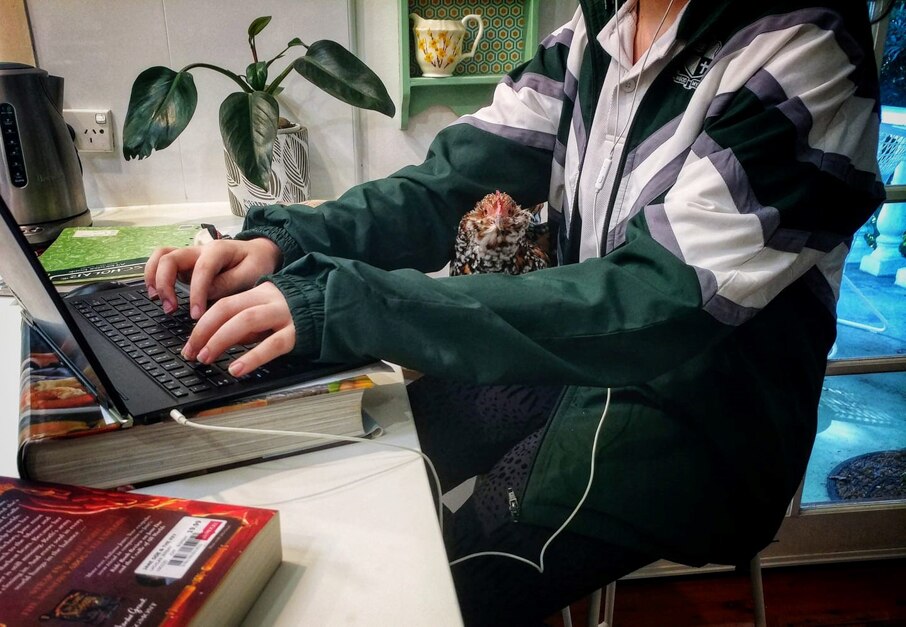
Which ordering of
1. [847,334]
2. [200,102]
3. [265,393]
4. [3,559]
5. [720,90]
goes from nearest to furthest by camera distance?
[3,559], [265,393], [720,90], [200,102], [847,334]

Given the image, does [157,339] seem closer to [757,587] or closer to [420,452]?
[420,452]

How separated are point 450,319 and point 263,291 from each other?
16cm

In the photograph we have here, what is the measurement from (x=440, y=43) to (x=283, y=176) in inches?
15.4

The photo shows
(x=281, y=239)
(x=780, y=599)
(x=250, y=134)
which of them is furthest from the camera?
(x=780, y=599)

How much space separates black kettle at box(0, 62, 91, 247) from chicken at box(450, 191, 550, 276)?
786 mm

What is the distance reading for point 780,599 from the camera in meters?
1.49

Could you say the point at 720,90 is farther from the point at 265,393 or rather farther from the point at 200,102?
the point at 200,102

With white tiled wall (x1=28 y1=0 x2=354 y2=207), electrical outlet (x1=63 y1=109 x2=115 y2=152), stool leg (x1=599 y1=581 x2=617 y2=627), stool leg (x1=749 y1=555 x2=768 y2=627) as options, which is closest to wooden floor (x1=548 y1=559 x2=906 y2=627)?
stool leg (x1=599 y1=581 x2=617 y2=627)

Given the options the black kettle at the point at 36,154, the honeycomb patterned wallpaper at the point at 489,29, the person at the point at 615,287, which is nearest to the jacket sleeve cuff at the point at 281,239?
the person at the point at 615,287

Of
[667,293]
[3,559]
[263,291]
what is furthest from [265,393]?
[667,293]

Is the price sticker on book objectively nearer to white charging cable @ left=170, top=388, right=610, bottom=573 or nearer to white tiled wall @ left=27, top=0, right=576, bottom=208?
white charging cable @ left=170, top=388, right=610, bottom=573

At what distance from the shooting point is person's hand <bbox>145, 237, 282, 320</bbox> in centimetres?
68

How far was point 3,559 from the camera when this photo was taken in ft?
1.28

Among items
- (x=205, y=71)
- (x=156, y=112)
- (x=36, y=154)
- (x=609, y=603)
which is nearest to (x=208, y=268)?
(x=156, y=112)
